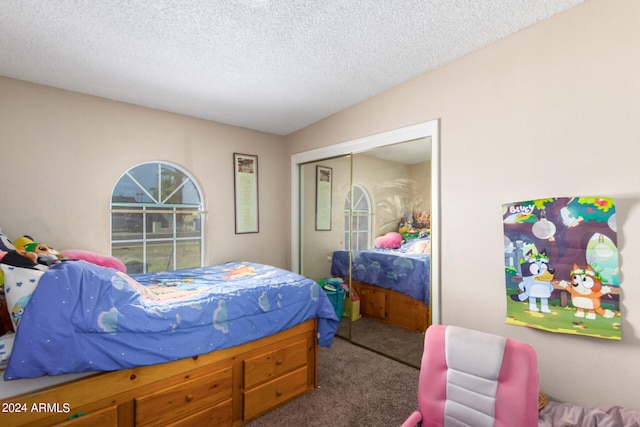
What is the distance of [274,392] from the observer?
219 cm

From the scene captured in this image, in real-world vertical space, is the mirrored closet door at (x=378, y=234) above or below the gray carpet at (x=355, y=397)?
above

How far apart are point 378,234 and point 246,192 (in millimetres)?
1638

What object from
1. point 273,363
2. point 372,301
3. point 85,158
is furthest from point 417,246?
point 85,158

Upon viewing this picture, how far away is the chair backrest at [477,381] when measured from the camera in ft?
3.71

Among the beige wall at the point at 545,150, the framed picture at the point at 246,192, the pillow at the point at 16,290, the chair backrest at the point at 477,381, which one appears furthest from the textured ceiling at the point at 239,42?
the chair backrest at the point at 477,381

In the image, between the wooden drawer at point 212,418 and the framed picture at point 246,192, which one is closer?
the wooden drawer at point 212,418

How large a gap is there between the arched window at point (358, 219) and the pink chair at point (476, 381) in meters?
1.91

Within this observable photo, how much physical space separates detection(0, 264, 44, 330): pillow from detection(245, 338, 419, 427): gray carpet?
1462 millimetres

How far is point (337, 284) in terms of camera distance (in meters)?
3.51

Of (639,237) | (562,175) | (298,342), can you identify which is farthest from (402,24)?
(298,342)

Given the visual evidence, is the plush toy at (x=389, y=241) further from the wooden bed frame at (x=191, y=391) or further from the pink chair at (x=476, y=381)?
the pink chair at (x=476, y=381)

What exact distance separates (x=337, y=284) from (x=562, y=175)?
2.32 metres

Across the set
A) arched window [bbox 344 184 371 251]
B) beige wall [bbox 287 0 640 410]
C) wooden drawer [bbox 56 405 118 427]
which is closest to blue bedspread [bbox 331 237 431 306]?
arched window [bbox 344 184 371 251]

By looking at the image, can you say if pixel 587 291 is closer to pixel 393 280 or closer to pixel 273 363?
pixel 393 280
